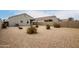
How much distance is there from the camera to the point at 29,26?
9.85 ft

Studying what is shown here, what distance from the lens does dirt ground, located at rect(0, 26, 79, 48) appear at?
9.59 feet

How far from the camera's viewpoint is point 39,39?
9.64 ft

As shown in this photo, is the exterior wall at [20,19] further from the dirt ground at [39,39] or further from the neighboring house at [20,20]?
the dirt ground at [39,39]

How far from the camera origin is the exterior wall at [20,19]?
297 centimetres

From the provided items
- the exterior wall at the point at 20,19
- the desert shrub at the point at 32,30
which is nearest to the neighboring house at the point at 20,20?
the exterior wall at the point at 20,19

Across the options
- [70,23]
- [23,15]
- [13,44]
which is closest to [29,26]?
[23,15]

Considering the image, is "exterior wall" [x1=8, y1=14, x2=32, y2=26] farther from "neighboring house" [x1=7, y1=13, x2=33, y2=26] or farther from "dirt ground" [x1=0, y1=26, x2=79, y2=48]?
"dirt ground" [x1=0, y1=26, x2=79, y2=48]

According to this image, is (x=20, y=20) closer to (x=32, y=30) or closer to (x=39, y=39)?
(x=32, y=30)

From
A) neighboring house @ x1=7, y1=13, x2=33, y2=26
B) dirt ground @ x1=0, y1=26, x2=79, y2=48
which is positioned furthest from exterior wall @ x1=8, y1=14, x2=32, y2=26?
dirt ground @ x1=0, y1=26, x2=79, y2=48

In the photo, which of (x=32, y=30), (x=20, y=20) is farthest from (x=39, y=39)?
(x=20, y=20)

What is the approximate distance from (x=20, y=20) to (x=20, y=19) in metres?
0.02

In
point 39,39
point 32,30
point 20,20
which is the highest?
point 20,20

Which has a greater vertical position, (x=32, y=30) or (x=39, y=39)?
(x=32, y=30)

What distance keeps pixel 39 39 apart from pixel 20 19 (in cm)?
46
